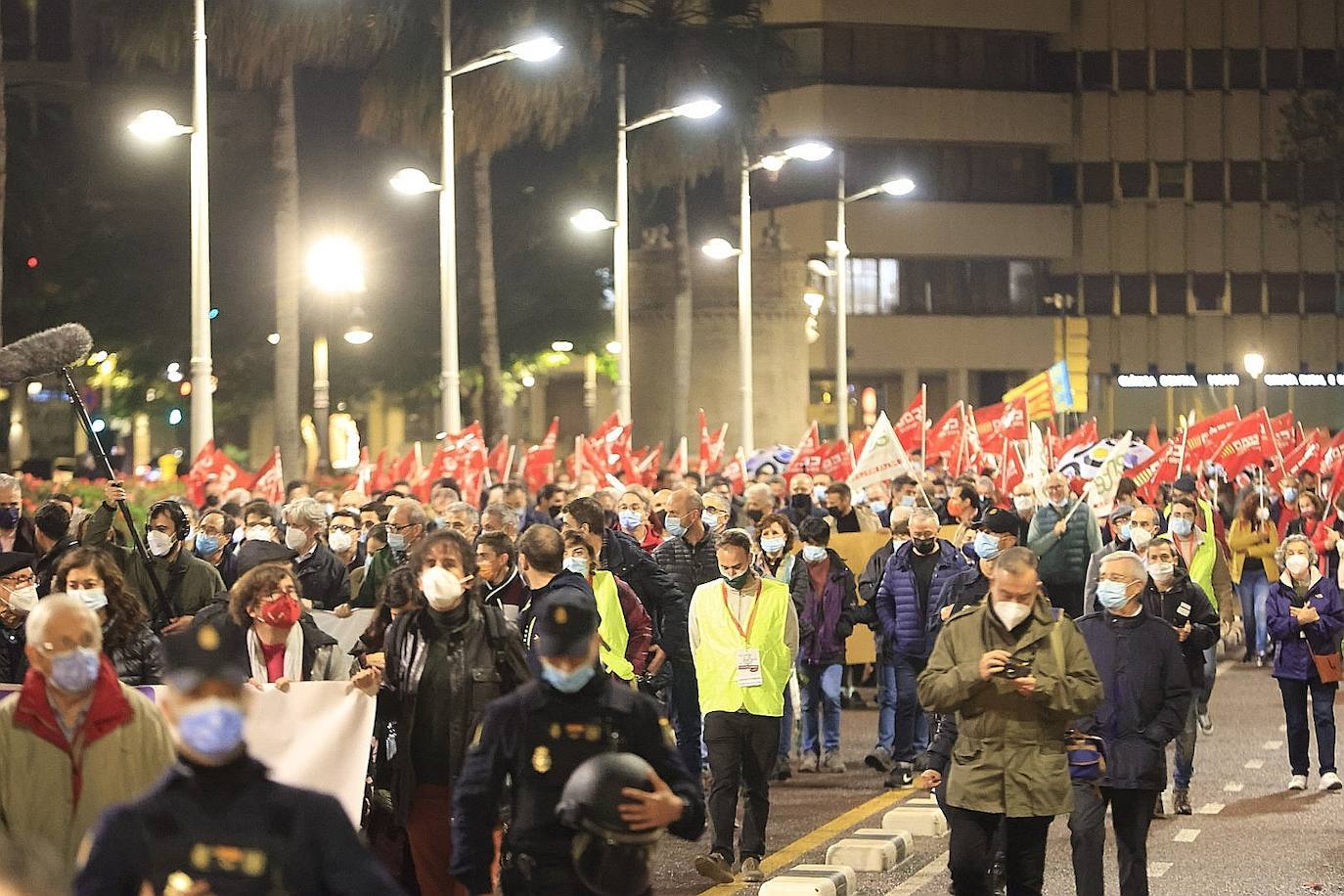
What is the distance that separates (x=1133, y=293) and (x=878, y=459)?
55.3 metres

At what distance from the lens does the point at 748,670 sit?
11930 millimetres

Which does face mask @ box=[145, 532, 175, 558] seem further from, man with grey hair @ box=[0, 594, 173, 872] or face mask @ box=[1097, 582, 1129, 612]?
man with grey hair @ box=[0, 594, 173, 872]

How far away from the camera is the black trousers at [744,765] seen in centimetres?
1185

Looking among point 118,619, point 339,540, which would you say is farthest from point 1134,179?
point 118,619

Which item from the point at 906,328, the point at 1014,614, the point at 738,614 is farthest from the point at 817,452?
the point at 906,328

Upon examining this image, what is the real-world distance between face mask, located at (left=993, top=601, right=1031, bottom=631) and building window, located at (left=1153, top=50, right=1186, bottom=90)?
70.7 metres

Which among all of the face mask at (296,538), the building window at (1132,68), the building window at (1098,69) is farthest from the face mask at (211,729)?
the building window at (1132,68)

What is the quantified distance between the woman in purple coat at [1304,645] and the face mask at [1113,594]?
209 inches

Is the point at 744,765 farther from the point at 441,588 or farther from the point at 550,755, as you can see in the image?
the point at 550,755

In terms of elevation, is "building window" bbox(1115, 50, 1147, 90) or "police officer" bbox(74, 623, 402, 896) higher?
"building window" bbox(1115, 50, 1147, 90)

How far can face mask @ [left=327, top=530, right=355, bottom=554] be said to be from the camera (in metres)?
16.0

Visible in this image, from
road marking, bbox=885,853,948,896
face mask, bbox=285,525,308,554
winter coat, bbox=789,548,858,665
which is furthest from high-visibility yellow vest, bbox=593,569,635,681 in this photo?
winter coat, bbox=789,548,858,665

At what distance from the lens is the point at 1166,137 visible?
257 feet

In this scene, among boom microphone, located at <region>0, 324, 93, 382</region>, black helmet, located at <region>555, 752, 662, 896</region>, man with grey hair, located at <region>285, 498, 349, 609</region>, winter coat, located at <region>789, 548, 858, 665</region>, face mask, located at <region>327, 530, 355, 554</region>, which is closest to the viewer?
black helmet, located at <region>555, 752, 662, 896</region>
